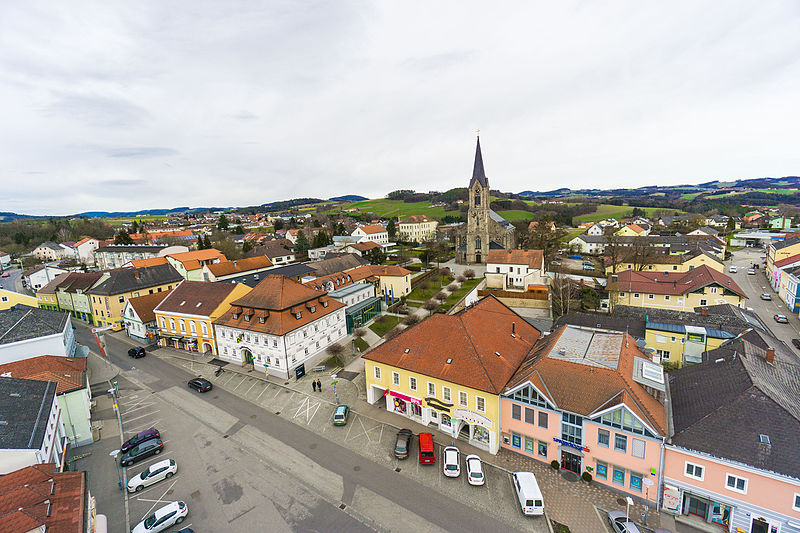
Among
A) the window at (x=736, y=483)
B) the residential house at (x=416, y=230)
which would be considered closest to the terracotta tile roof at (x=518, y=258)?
the window at (x=736, y=483)

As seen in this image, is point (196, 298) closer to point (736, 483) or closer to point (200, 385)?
point (200, 385)

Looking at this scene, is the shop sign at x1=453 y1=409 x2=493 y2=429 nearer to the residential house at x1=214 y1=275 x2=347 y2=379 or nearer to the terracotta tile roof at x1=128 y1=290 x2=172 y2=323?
the residential house at x1=214 y1=275 x2=347 y2=379

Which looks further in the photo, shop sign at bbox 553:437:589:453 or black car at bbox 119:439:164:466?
black car at bbox 119:439:164:466

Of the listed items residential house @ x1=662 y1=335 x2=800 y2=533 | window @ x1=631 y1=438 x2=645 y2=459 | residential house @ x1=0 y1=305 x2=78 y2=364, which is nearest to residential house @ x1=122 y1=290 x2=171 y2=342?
residential house @ x1=0 y1=305 x2=78 y2=364

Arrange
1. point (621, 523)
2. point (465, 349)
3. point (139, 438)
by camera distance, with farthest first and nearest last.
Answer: point (465, 349), point (139, 438), point (621, 523)

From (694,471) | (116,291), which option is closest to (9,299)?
(116,291)
